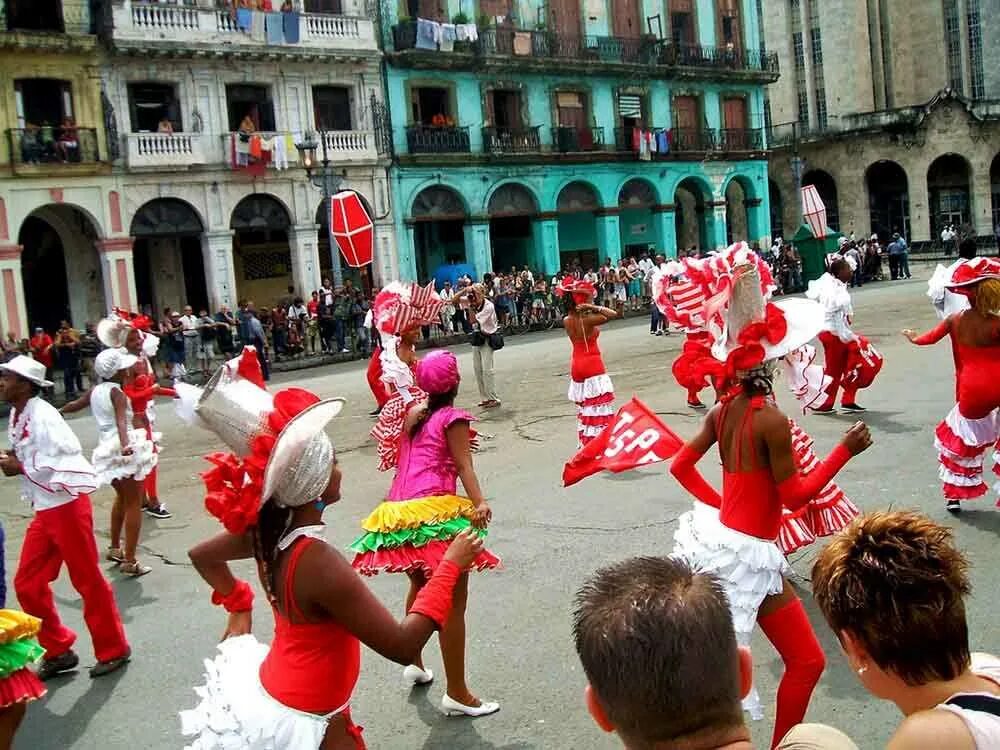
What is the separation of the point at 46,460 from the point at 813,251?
3121 centimetres

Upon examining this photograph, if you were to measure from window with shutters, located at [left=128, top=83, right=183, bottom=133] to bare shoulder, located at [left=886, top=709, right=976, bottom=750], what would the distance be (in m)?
26.6

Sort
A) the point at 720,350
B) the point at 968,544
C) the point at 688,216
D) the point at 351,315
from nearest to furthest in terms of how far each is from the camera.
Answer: the point at 720,350, the point at 968,544, the point at 351,315, the point at 688,216

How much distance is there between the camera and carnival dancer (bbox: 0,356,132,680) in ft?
17.4

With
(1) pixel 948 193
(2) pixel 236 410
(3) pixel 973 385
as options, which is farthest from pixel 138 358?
(1) pixel 948 193

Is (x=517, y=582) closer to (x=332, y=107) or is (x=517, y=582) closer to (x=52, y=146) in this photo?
(x=52, y=146)

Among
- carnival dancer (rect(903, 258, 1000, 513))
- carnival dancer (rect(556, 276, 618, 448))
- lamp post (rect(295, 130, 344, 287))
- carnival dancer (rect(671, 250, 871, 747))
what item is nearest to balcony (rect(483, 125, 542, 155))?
lamp post (rect(295, 130, 344, 287))

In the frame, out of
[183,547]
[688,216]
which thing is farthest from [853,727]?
[688,216]

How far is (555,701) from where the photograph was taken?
462 centimetres

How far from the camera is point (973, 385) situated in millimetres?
6691

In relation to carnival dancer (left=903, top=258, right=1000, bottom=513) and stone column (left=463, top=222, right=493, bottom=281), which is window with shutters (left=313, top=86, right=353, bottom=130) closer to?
stone column (left=463, top=222, right=493, bottom=281)

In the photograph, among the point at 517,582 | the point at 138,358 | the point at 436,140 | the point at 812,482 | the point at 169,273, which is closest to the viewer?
the point at 812,482

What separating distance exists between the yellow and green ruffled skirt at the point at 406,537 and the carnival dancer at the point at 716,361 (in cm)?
123

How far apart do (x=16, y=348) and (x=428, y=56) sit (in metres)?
14.7

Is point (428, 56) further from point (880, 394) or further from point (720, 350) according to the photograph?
point (720, 350)
